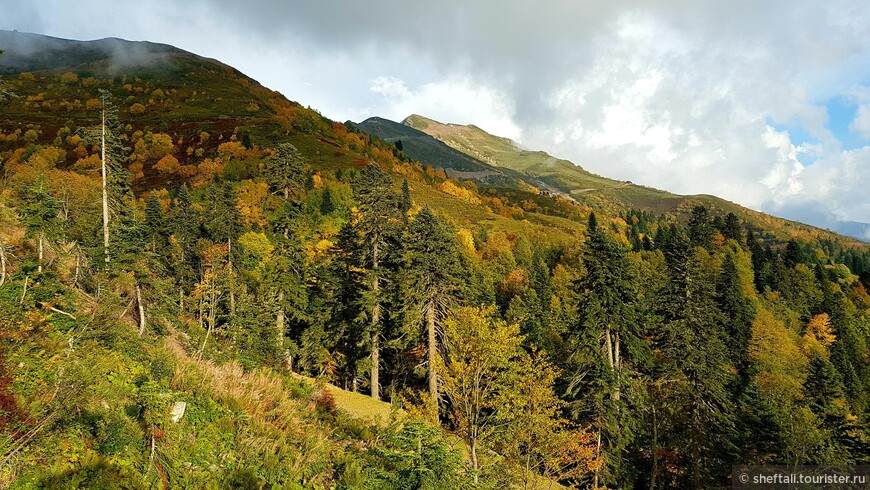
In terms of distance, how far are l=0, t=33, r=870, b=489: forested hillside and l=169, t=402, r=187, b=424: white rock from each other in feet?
0.29

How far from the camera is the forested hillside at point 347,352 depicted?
9312 millimetres

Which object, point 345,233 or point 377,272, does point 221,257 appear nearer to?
point 345,233

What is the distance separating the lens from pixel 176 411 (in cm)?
987

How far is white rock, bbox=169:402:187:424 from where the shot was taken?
31.4ft

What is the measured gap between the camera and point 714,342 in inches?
1371

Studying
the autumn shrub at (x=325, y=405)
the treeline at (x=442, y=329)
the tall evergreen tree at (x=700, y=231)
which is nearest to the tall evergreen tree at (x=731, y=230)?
the tall evergreen tree at (x=700, y=231)

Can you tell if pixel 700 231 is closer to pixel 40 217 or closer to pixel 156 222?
Result: pixel 156 222

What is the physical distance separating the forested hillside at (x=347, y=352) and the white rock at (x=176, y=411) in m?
0.09

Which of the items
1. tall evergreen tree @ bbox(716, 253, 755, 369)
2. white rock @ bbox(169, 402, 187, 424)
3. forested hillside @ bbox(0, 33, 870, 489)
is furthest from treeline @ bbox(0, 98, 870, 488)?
tall evergreen tree @ bbox(716, 253, 755, 369)

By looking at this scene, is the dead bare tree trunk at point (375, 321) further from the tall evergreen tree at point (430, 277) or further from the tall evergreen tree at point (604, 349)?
the tall evergreen tree at point (604, 349)

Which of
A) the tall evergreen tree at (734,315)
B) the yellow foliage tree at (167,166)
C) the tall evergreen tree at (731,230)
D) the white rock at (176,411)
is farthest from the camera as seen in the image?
the tall evergreen tree at (731,230)

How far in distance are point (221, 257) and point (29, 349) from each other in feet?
95.1

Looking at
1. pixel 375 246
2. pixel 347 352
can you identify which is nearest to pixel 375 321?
pixel 375 246

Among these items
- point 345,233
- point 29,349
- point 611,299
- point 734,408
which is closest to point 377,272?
point 345,233
